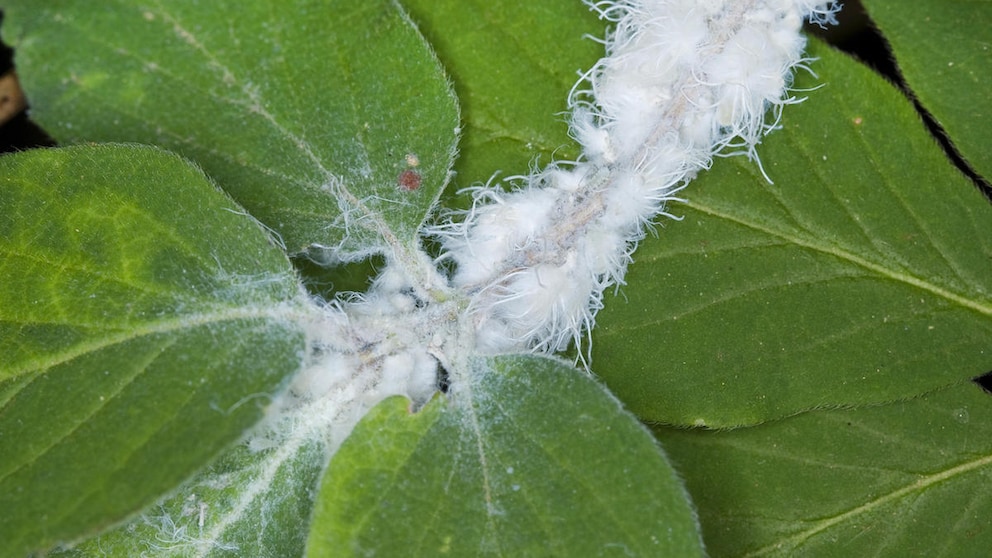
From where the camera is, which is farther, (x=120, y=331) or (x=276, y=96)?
(x=276, y=96)

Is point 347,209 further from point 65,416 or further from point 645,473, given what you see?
point 645,473

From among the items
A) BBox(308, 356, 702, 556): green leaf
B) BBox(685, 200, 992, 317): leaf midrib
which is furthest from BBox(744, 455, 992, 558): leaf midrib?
BBox(308, 356, 702, 556): green leaf

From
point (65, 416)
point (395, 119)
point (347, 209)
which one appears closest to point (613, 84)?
point (395, 119)

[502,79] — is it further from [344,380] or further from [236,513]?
[236,513]

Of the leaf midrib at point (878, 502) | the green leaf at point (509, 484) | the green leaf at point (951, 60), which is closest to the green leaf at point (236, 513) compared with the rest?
the green leaf at point (509, 484)

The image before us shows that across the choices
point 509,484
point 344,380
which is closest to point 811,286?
point 509,484
